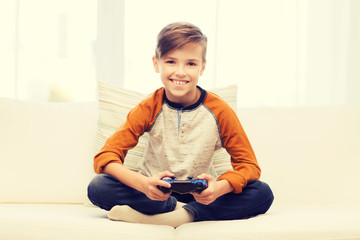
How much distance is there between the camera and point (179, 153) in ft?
4.39

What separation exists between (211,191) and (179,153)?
256mm

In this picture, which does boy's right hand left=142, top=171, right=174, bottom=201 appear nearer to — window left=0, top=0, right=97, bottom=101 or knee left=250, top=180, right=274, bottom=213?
knee left=250, top=180, right=274, bottom=213

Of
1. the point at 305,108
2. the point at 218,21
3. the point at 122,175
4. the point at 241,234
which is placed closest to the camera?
the point at 241,234

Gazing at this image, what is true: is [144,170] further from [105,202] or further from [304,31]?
[304,31]

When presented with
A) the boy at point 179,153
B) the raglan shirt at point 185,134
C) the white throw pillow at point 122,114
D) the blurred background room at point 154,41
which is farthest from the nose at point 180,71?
the blurred background room at point 154,41

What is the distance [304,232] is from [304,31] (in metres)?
1.78

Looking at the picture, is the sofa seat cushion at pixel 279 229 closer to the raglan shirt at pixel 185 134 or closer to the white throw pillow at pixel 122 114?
the raglan shirt at pixel 185 134

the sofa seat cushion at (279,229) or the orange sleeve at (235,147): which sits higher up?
the orange sleeve at (235,147)

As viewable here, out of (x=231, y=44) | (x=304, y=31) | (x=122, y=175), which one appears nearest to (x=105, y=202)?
(x=122, y=175)

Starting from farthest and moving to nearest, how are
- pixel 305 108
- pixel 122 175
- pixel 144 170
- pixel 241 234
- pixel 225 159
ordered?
pixel 305 108 < pixel 225 159 < pixel 144 170 < pixel 122 175 < pixel 241 234

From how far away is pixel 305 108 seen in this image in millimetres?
1711

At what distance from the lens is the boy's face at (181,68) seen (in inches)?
51.0

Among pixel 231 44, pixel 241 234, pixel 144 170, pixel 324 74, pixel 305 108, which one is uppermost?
pixel 231 44

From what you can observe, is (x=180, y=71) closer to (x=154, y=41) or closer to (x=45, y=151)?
(x=45, y=151)
